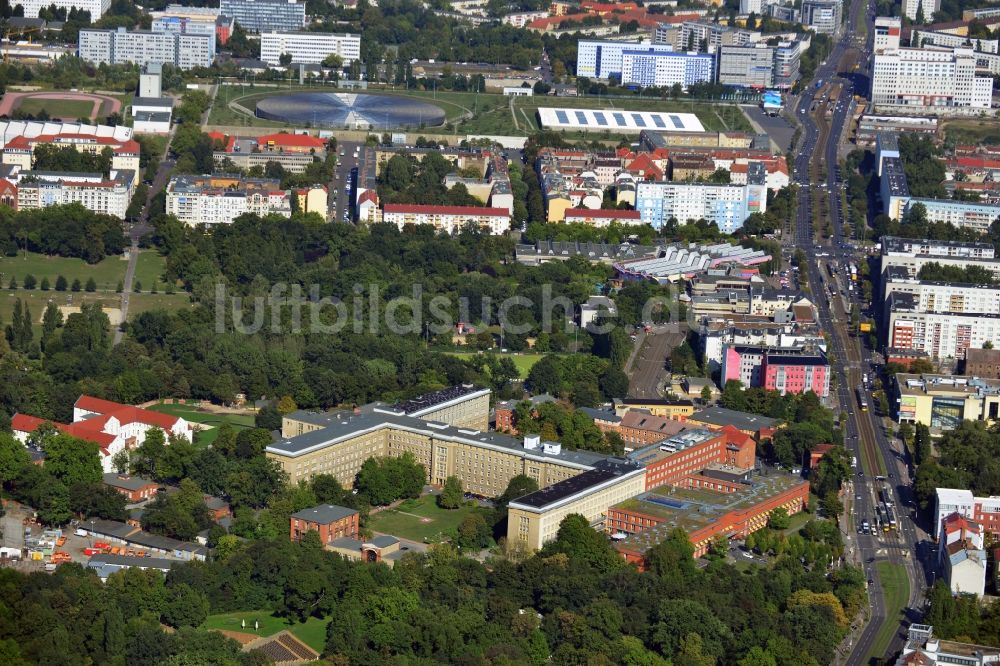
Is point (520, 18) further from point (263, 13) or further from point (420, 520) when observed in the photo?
point (420, 520)

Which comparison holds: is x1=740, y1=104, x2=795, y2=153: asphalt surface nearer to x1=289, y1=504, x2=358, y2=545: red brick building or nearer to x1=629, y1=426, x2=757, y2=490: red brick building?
x1=629, y1=426, x2=757, y2=490: red brick building

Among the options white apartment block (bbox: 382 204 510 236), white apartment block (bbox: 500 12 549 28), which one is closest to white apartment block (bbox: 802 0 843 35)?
white apartment block (bbox: 500 12 549 28)

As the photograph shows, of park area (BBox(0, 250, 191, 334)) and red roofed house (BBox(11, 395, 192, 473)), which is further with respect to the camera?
park area (BBox(0, 250, 191, 334))

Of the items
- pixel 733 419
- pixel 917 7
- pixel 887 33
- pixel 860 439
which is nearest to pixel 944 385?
pixel 860 439

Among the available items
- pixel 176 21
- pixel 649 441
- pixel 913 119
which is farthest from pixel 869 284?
pixel 176 21

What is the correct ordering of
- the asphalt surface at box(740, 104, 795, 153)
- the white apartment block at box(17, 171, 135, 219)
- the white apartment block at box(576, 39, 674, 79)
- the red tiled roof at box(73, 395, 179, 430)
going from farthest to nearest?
the white apartment block at box(576, 39, 674, 79)
the asphalt surface at box(740, 104, 795, 153)
the white apartment block at box(17, 171, 135, 219)
the red tiled roof at box(73, 395, 179, 430)

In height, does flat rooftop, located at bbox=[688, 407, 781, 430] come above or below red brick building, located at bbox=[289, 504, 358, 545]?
above

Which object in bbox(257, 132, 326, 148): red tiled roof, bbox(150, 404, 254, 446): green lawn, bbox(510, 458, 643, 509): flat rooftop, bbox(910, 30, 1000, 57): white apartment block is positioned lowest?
bbox(150, 404, 254, 446): green lawn

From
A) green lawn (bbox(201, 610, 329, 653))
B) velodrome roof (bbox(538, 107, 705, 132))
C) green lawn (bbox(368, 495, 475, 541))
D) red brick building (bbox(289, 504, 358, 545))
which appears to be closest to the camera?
green lawn (bbox(201, 610, 329, 653))
